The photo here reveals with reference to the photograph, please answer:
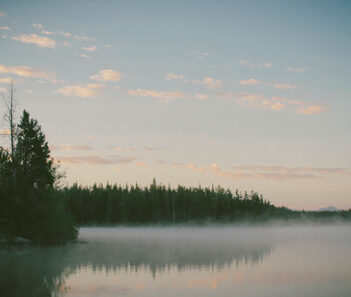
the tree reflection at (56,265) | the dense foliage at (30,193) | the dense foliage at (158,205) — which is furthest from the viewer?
the dense foliage at (158,205)

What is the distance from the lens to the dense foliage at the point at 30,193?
1676 inches

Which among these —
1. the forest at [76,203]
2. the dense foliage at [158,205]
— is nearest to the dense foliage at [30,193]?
the forest at [76,203]

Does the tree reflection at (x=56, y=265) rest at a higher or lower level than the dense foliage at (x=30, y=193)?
lower

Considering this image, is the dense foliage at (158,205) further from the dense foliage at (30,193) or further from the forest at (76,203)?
the dense foliage at (30,193)

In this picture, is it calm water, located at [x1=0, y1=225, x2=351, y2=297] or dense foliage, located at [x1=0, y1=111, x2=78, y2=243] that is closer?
calm water, located at [x1=0, y1=225, x2=351, y2=297]

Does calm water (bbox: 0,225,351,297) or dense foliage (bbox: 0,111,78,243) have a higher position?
dense foliage (bbox: 0,111,78,243)

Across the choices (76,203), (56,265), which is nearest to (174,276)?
(56,265)

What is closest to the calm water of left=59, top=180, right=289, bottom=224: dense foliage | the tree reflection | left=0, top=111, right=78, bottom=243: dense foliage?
the tree reflection

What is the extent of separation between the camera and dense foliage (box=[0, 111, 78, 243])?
42.6 metres

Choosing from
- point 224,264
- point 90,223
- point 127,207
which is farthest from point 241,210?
point 224,264

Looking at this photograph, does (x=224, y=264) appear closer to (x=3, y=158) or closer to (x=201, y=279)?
(x=201, y=279)

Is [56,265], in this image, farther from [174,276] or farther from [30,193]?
[30,193]

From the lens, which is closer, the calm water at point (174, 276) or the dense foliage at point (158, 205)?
the calm water at point (174, 276)

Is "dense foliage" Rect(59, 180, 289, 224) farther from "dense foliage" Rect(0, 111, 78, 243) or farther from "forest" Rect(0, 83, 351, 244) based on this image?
"dense foliage" Rect(0, 111, 78, 243)
